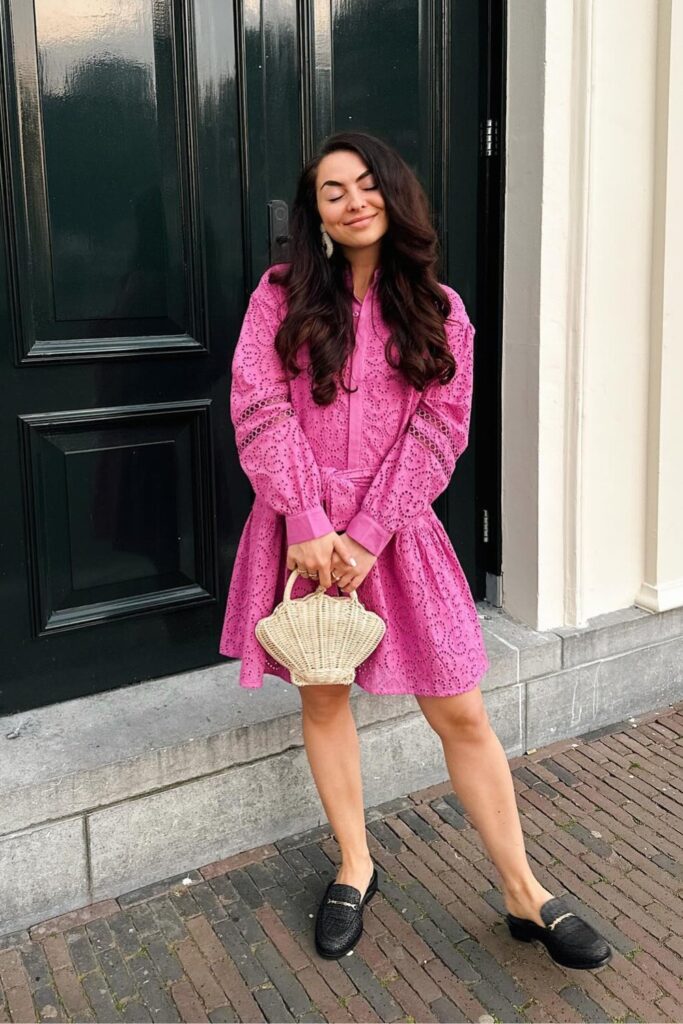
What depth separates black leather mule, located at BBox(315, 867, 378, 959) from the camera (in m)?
2.47

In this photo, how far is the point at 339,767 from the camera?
254cm

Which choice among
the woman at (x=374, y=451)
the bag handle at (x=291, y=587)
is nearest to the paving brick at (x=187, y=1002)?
the woman at (x=374, y=451)

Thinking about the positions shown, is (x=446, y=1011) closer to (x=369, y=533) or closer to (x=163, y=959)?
(x=163, y=959)

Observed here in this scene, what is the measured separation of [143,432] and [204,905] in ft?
4.61

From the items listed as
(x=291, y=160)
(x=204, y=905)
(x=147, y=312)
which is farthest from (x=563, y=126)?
(x=204, y=905)

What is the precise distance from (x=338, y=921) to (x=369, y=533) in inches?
40.7

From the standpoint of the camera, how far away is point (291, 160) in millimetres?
3121

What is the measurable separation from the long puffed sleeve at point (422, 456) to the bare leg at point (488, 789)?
477mm

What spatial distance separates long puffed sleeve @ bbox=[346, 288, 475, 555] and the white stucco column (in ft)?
4.87

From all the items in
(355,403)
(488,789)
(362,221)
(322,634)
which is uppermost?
(362,221)

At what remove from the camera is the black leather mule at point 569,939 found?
7.69ft

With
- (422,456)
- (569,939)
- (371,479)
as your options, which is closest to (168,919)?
(569,939)

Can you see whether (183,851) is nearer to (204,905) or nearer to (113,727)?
(204,905)

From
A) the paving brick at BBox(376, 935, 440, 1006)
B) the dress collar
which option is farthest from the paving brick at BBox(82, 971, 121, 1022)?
the dress collar
